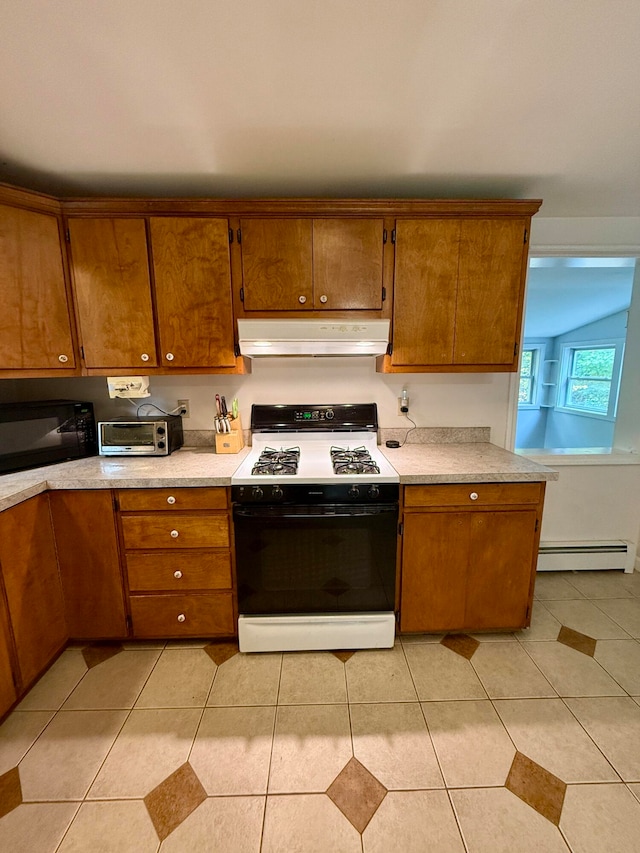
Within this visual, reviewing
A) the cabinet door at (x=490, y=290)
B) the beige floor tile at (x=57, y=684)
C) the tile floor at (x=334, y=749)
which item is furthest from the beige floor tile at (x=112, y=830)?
the cabinet door at (x=490, y=290)

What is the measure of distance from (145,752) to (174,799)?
22cm

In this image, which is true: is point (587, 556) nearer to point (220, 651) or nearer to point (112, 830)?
point (220, 651)

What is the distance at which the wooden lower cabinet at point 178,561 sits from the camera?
66.1 inches

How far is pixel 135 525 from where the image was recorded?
5.54 feet

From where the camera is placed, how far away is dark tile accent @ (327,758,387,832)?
1.14 metres

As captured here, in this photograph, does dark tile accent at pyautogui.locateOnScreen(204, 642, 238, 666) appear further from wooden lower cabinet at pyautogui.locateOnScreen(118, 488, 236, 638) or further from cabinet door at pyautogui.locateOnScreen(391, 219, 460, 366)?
cabinet door at pyautogui.locateOnScreen(391, 219, 460, 366)

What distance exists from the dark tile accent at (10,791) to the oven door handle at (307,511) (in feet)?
3.90

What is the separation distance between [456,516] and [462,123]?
1.68 meters

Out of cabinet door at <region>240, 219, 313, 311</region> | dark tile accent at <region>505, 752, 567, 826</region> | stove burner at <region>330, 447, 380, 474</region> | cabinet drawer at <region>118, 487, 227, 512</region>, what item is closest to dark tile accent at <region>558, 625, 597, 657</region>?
dark tile accent at <region>505, 752, 567, 826</region>

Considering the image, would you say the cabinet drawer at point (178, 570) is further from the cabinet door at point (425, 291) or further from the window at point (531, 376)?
the window at point (531, 376)

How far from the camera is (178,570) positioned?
1.74 metres

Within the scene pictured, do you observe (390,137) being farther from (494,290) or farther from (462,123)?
(494,290)

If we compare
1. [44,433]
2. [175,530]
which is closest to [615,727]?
[175,530]

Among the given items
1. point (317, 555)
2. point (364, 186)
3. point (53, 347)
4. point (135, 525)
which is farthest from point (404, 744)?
point (364, 186)
